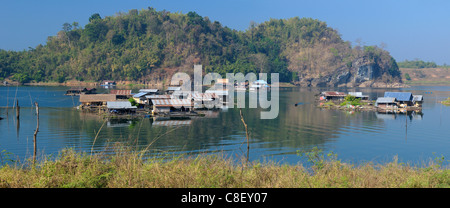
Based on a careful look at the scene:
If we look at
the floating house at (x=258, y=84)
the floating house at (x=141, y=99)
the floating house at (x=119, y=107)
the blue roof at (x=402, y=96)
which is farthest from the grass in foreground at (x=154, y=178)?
the floating house at (x=258, y=84)

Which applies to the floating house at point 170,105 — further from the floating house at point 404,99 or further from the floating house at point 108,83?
the floating house at point 108,83

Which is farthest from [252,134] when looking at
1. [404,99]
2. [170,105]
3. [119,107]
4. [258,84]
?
[258,84]

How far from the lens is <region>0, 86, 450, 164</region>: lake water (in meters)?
20.0

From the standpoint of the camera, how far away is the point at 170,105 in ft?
110

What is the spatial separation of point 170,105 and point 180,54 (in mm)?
64597

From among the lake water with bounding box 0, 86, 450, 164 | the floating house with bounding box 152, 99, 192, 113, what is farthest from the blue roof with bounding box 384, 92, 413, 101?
the floating house with bounding box 152, 99, 192, 113

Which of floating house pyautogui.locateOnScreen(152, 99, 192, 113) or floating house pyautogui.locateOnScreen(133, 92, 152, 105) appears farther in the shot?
floating house pyautogui.locateOnScreen(133, 92, 152, 105)

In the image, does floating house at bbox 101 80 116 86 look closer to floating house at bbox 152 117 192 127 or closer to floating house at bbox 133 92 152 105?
floating house at bbox 133 92 152 105

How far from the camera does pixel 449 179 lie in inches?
306

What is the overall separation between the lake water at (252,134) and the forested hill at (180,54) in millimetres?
56804

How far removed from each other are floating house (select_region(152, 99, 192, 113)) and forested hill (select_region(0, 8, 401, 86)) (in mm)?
58107
